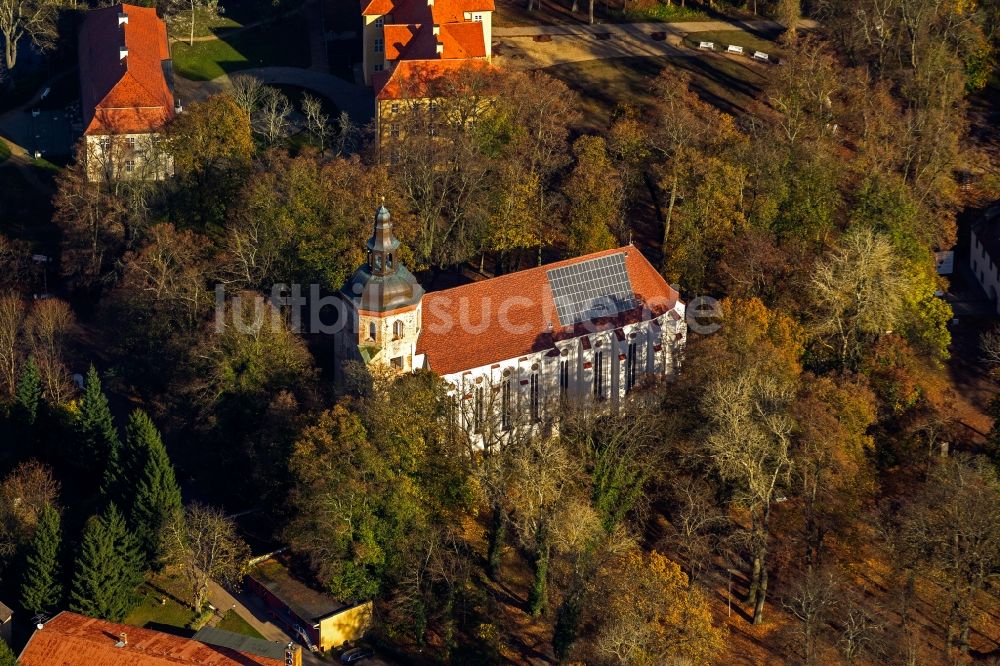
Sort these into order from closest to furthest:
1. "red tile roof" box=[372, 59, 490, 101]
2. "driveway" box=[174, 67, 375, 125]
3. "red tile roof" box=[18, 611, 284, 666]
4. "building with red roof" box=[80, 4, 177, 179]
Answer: "red tile roof" box=[18, 611, 284, 666]
"building with red roof" box=[80, 4, 177, 179]
"red tile roof" box=[372, 59, 490, 101]
"driveway" box=[174, 67, 375, 125]

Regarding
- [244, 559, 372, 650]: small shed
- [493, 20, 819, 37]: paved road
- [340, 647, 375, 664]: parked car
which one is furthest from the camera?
[493, 20, 819, 37]: paved road

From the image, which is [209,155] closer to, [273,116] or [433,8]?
[273,116]

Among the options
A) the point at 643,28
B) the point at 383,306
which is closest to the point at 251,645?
the point at 383,306

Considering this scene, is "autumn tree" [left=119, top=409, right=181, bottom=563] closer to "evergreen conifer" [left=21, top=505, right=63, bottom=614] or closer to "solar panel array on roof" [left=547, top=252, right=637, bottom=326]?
"evergreen conifer" [left=21, top=505, right=63, bottom=614]

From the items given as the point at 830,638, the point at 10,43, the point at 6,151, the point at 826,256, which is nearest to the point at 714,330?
the point at 826,256

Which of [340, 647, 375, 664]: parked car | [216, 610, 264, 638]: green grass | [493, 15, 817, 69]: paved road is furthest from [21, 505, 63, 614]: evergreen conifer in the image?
[493, 15, 817, 69]: paved road

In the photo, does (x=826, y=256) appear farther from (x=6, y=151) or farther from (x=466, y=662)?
(x=6, y=151)

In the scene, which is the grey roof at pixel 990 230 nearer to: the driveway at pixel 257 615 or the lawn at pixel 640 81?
the lawn at pixel 640 81
